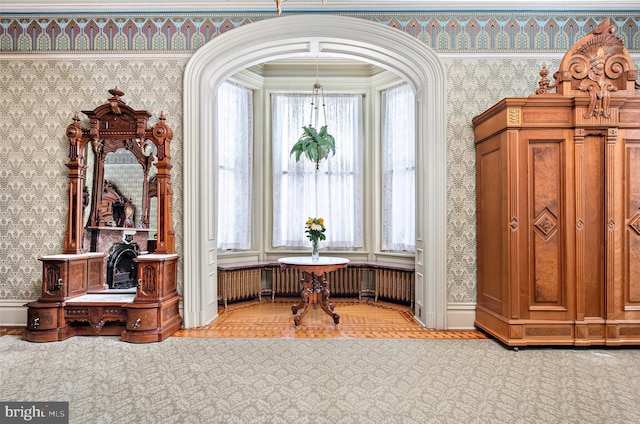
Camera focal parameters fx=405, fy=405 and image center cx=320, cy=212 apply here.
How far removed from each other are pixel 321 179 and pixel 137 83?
3361mm

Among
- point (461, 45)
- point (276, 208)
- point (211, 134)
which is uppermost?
point (461, 45)

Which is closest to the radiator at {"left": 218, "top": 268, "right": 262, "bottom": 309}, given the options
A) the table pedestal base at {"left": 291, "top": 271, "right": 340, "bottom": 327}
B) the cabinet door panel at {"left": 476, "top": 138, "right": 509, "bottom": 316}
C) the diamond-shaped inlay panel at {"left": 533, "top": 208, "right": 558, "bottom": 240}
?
the table pedestal base at {"left": 291, "top": 271, "right": 340, "bottom": 327}

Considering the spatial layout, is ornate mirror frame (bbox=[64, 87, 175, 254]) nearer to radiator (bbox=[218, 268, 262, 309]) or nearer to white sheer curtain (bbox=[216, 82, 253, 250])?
radiator (bbox=[218, 268, 262, 309])

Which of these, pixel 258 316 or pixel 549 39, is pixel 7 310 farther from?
pixel 549 39

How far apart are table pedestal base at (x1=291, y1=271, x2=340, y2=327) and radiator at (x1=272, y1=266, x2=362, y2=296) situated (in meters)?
1.40

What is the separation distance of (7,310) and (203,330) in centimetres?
259

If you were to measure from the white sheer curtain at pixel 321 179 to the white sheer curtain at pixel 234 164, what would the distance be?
48 centimetres

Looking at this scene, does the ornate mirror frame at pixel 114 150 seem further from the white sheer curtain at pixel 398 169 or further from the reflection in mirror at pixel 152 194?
the white sheer curtain at pixel 398 169

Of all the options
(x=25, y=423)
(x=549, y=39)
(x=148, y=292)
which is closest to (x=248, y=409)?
(x=25, y=423)

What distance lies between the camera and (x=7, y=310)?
5199mm

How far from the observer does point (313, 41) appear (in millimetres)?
5441

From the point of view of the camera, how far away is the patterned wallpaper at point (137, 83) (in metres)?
5.14

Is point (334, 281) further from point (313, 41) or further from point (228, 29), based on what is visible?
point (228, 29)

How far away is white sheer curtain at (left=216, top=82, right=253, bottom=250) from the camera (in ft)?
22.6
